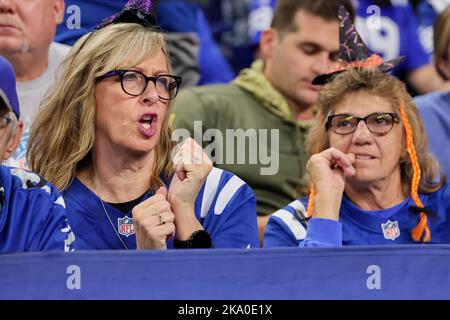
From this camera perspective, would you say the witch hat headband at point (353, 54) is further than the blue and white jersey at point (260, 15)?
No

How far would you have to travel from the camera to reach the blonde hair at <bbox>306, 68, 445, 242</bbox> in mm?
3318

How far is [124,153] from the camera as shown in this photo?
2973 mm

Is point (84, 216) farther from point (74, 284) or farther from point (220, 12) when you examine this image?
point (220, 12)

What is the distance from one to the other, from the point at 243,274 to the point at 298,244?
672 mm

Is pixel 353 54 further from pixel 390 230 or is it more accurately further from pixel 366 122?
pixel 390 230

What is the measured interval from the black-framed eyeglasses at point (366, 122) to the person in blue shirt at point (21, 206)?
36.2 inches

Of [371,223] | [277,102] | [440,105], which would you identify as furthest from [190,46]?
[371,223]

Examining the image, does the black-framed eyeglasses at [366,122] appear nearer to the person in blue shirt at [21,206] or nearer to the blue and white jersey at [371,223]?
the blue and white jersey at [371,223]

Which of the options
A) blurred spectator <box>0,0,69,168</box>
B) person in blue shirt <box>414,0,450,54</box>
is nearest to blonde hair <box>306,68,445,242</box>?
blurred spectator <box>0,0,69,168</box>

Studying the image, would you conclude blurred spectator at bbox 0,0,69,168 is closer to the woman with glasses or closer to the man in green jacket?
the man in green jacket

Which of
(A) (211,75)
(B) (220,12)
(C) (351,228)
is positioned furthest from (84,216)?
(B) (220,12)

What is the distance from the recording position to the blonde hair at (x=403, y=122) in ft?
10.9

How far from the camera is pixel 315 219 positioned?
10.1ft

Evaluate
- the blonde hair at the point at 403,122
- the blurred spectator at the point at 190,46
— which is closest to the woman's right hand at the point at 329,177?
the blonde hair at the point at 403,122
